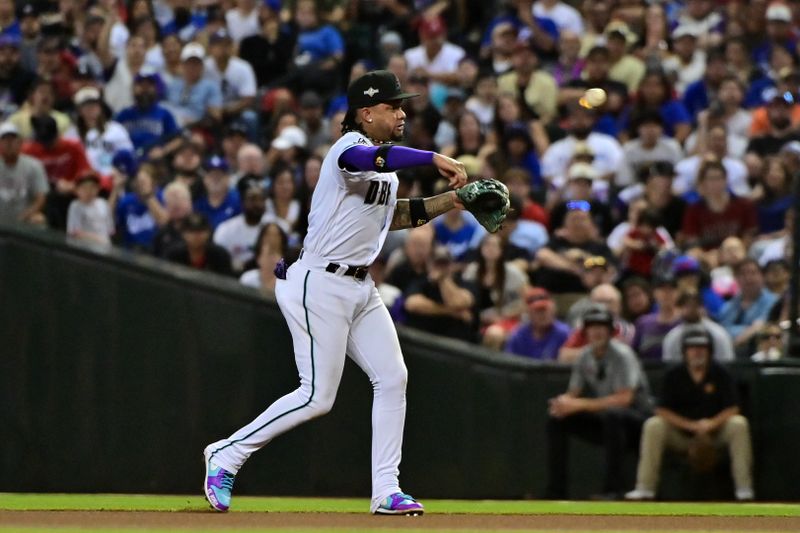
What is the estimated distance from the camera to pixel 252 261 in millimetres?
12422

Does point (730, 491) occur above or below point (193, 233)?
below

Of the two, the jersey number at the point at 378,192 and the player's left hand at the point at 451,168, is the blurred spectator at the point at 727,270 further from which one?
the player's left hand at the point at 451,168

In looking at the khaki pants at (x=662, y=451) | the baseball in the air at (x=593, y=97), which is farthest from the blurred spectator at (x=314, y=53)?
the khaki pants at (x=662, y=451)

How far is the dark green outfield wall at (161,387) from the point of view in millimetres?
10945

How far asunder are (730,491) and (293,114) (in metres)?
6.03

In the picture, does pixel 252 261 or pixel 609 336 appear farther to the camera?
pixel 252 261

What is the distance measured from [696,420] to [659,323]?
1040 millimetres

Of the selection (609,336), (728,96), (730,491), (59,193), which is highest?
(728,96)

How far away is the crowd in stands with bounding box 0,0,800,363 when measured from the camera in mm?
11875

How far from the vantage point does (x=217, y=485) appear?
7.66m

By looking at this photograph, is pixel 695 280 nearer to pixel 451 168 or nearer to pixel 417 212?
pixel 417 212

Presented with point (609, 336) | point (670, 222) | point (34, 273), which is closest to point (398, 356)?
point (609, 336)

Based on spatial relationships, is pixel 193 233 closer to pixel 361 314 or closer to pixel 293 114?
pixel 293 114

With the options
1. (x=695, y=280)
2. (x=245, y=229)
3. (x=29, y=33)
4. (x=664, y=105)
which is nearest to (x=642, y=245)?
(x=695, y=280)
